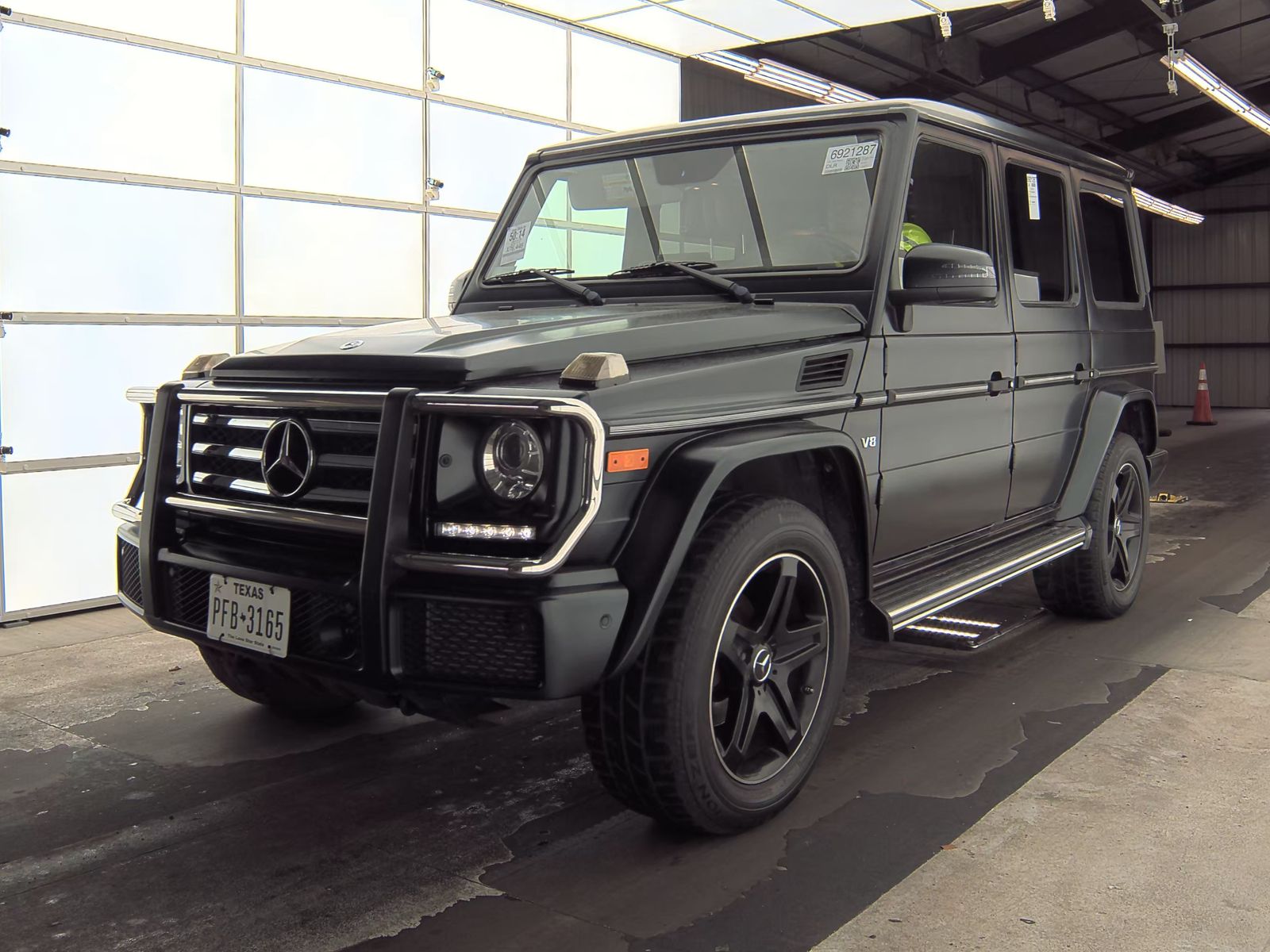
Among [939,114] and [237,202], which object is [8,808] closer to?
[939,114]

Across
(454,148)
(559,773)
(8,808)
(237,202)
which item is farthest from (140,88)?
(559,773)

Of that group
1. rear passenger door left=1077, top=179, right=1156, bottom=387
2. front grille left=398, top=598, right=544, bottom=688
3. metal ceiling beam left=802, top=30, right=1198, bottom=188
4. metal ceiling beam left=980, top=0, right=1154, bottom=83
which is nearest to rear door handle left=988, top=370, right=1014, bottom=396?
rear passenger door left=1077, top=179, right=1156, bottom=387

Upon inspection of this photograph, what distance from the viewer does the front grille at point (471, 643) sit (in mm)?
2465

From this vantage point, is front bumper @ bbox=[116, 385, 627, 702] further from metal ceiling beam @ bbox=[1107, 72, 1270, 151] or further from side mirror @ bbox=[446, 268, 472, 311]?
metal ceiling beam @ bbox=[1107, 72, 1270, 151]

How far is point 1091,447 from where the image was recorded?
5.01 m

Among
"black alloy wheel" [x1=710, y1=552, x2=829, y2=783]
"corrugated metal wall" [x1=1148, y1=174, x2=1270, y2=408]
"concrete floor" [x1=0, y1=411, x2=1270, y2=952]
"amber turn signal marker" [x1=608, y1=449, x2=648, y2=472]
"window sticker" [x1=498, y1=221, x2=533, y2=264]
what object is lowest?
"concrete floor" [x1=0, y1=411, x2=1270, y2=952]

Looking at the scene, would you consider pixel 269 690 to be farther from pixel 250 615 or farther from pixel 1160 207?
pixel 1160 207

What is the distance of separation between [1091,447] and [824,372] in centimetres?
221

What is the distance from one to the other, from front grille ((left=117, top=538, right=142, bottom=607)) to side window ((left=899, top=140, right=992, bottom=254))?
2.44 metres

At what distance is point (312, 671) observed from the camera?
2.72 meters

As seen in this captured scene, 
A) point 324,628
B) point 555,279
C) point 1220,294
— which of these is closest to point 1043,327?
point 555,279

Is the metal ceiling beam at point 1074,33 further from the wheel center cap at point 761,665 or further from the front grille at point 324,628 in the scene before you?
the front grille at point 324,628

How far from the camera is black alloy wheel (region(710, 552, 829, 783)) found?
3012mm

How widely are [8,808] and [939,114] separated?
3626 millimetres
